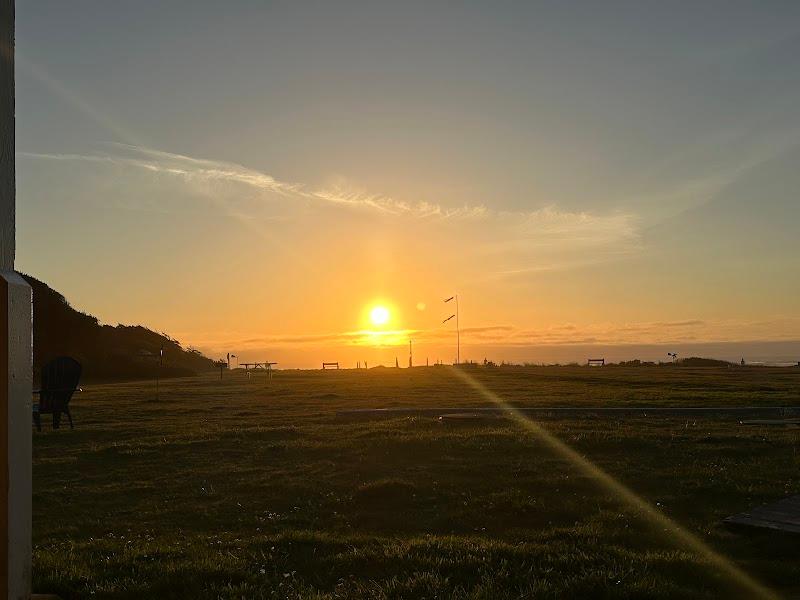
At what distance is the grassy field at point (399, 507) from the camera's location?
7051 mm

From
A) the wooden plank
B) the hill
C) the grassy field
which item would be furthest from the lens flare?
the hill

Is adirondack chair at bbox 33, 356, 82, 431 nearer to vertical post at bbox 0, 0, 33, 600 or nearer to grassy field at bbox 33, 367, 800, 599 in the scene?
grassy field at bbox 33, 367, 800, 599

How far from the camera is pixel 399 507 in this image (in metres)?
11.3

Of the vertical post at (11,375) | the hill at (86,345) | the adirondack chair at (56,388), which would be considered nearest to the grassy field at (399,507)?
the adirondack chair at (56,388)

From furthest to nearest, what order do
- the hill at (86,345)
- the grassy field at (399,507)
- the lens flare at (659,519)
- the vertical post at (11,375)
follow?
the hill at (86,345)
the lens flare at (659,519)
the grassy field at (399,507)
the vertical post at (11,375)

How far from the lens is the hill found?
215 ft

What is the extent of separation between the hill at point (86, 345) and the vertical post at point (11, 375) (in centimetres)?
6280

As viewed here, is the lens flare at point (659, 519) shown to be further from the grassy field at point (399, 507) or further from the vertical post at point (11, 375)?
the vertical post at point (11, 375)

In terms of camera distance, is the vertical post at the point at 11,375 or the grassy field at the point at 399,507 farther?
the grassy field at the point at 399,507

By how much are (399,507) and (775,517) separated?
5210 mm

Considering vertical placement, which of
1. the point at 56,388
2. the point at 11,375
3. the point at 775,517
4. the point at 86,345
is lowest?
the point at 775,517

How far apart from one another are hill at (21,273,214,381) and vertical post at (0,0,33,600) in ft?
206

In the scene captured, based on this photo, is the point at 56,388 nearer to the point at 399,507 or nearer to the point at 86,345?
the point at 399,507

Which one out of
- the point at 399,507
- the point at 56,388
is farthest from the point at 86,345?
the point at 399,507
